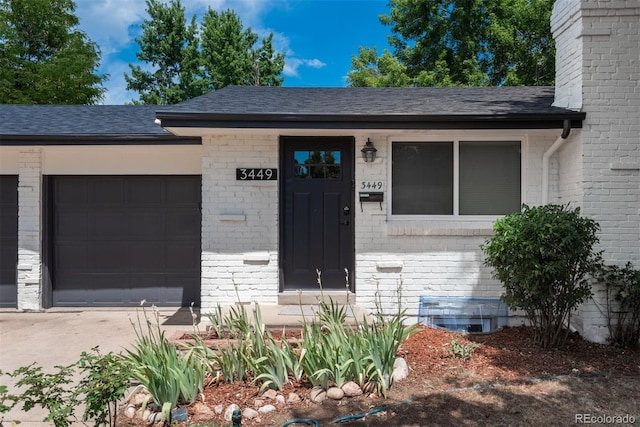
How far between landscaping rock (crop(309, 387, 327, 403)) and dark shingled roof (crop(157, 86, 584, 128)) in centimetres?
312

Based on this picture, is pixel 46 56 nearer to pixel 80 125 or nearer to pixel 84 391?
pixel 80 125

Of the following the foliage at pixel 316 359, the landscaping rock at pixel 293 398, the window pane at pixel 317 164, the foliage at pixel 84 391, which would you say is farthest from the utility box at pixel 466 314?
the foliage at pixel 84 391

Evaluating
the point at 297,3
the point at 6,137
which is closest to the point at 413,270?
the point at 6,137

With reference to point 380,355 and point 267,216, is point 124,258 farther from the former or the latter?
point 380,355

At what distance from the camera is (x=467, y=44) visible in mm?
18234

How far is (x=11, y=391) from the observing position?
3.86 m

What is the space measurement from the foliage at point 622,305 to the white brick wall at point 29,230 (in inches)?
312

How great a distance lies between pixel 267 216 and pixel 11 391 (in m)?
3.22

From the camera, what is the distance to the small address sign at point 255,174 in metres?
5.71

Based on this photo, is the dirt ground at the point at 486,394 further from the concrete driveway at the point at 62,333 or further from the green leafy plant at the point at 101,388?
the concrete driveway at the point at 62,333

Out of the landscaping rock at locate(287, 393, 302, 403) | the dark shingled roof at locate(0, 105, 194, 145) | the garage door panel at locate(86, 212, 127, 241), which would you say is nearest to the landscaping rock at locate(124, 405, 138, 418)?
the landscaping rock at locate(287, 393, 302, 403)

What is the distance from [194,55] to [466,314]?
22932 mm

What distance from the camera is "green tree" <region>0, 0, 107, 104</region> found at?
683 inches

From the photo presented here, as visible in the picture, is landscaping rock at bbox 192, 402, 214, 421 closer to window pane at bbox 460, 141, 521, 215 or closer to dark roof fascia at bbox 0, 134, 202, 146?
window pane at bbox 460, 141, 521, 215
